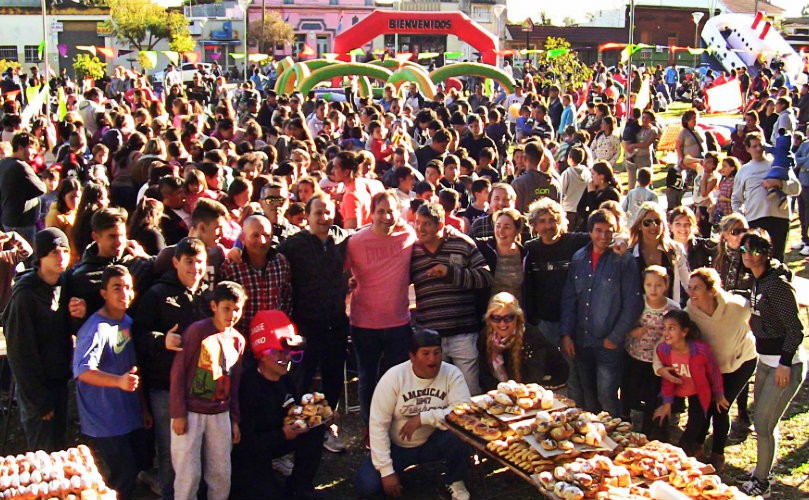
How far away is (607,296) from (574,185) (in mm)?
3790

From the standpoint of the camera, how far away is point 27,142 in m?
9.39

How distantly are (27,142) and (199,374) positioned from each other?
5157 mm

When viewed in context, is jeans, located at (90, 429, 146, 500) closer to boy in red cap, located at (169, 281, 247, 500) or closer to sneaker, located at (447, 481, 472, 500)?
boy in red cap, located at (169, 281, 247, 500)

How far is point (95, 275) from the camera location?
227 inches

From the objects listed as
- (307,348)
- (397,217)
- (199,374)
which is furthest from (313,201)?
(199,374)

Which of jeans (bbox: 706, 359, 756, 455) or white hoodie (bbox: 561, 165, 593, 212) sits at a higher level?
white hoodie (bbox: 561, 165, 593, 212)

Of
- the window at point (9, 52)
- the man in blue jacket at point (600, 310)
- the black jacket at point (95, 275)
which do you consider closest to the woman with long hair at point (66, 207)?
the black jacket at point (95, 275)

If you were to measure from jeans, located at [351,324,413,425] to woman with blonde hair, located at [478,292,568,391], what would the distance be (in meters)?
0.57

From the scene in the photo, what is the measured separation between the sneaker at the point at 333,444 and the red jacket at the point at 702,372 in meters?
2.35

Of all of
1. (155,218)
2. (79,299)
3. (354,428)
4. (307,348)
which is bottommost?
(354,428)

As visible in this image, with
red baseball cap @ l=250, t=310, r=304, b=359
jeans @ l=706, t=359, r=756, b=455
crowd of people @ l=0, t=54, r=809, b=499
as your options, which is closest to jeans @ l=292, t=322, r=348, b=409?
crowd of people @ l=0, t=54, r=809, b=499

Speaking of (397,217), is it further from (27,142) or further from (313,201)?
(27,142)

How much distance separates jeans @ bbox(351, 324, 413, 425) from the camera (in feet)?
22.2

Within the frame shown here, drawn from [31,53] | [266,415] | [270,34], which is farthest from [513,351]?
[31,53]
